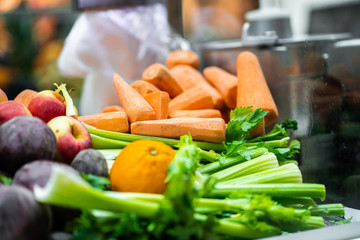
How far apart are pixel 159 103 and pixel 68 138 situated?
318 millimetres

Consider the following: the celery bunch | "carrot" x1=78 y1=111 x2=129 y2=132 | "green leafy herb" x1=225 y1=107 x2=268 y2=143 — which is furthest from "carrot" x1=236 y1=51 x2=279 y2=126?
the celery bunch

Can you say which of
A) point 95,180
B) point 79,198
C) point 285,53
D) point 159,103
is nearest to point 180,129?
point 159,103

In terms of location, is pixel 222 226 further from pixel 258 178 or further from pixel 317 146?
pixel 317 146

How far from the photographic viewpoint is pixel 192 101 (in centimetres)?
115

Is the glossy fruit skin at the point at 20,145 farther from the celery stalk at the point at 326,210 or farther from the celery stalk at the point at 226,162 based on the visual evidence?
the celery stalk at the point at 326,210

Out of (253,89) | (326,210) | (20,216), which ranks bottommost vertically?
(326,210)

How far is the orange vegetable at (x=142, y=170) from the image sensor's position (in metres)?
0.69

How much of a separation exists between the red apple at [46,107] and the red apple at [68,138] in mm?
87

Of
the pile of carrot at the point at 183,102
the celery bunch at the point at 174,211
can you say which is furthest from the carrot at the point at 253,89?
the celery bunch at the point at 174,211

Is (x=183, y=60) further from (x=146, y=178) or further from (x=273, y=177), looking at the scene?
(x=146, y=178)

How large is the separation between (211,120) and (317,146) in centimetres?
40

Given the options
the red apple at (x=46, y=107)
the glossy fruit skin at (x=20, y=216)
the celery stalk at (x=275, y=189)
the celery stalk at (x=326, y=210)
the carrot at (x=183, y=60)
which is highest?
the carrot at (x=183, y=60)

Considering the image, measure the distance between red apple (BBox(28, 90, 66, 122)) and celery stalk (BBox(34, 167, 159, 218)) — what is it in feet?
0.96

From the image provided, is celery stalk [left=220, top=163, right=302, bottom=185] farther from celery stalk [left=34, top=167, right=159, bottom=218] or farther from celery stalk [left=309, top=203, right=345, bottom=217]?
celery stalk [left=34, top=167, right=159, bottom=218]
